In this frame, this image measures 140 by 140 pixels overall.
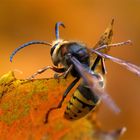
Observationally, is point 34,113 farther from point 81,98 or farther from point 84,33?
point 84,33

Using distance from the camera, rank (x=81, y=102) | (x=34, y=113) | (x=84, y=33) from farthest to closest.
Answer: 1. (x=84, y=33)
2. (x=81, y=102)
3. (x=34, y=113)

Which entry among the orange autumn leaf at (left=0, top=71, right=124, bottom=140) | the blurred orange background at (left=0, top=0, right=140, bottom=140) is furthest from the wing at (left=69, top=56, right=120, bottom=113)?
the blurred orange background at (left=0, top=0, right=140, bottom=140)

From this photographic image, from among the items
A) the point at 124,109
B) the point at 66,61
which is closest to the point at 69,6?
the point at 124,109

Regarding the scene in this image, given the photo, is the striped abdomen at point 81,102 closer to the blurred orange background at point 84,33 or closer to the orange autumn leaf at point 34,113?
the orange autumn leaf at point 34,113

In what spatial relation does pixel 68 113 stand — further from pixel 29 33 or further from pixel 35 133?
pixel 29 33

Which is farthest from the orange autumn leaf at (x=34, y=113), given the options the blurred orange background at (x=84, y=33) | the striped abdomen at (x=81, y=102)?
the blurred orange background at (x=84, y=33)

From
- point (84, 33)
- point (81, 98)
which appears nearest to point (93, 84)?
point (81, 98)
